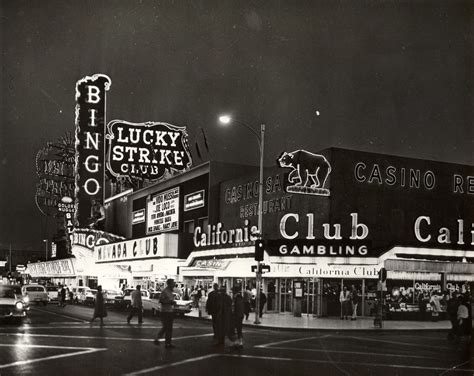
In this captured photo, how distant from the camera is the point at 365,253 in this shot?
1375 inches

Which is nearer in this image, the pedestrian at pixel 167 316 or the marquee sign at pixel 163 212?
the pedestrian at pixel 167 316

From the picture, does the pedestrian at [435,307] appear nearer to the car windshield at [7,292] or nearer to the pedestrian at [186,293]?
the pedestrian at [186,293]

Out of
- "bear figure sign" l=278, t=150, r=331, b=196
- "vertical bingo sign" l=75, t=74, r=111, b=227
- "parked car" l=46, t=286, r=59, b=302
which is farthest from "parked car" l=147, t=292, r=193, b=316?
"parked car" l=46, t=286, r=59, b=302

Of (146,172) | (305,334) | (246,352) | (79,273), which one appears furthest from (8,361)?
(79,273)

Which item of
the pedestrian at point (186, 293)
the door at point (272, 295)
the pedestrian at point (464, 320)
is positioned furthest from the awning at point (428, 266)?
the pedestrian at point (186, 293)

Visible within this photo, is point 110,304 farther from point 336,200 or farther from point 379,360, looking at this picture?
point 379,360

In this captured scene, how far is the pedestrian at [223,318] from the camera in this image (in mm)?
18688

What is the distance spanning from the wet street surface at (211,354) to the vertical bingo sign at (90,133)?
21413 millimetres

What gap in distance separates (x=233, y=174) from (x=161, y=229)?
43.2 feet

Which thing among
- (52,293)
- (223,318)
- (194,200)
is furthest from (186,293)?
(223,318)

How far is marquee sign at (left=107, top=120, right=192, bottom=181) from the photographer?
1666 inches

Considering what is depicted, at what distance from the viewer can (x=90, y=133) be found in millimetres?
44469

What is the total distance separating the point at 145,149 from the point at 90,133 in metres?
3.69

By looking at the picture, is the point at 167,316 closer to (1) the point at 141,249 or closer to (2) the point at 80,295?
(2) the point at 80,295
